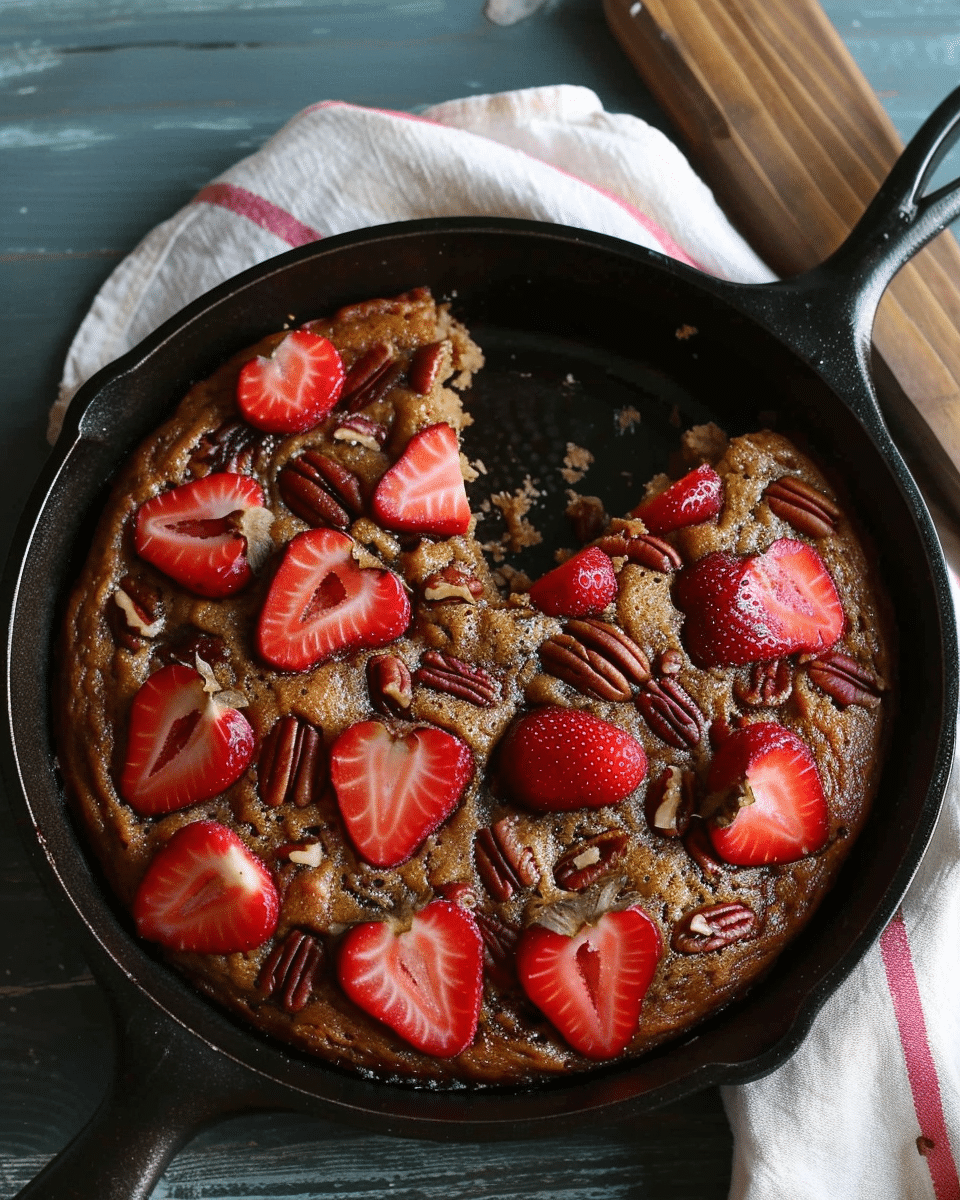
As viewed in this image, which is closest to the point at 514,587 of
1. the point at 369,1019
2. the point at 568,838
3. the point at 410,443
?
the point at 410,443

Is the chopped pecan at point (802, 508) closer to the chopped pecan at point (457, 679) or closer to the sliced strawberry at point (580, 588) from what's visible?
the sliced strawberry at point (580, 588)

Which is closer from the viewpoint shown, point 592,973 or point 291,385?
point 592,973

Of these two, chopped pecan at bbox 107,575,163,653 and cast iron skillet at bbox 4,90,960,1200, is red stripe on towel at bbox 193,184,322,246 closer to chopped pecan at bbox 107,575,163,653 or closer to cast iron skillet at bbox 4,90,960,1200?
cast iron skillet at bbox 4,90,960,1200

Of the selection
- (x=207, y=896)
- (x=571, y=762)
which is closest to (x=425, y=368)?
(x=571, y=762)

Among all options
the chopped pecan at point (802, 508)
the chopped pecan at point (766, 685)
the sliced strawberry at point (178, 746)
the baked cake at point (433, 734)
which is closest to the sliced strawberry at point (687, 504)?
the baked cake at point (433, 734)

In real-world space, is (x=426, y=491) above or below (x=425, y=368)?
below

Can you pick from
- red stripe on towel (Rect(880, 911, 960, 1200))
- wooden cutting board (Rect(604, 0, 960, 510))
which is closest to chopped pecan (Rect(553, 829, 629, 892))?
red stripe on towel (Rect(880, 911, 960, 1200))

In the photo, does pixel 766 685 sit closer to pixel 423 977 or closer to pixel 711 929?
pixel 711 929

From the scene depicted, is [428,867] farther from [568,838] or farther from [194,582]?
[194,582]
